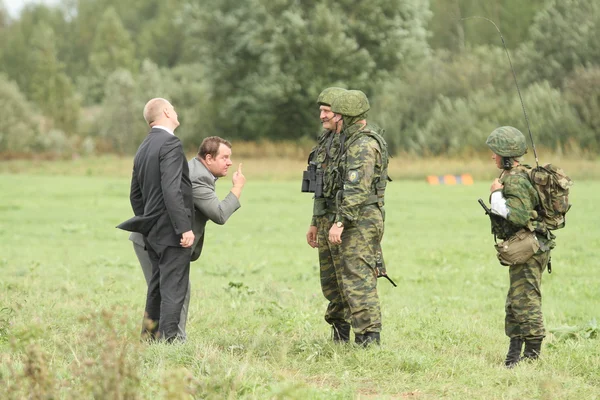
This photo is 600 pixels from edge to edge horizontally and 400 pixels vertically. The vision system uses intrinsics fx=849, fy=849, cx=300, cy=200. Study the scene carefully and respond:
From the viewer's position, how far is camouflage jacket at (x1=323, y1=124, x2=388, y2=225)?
7074 mm

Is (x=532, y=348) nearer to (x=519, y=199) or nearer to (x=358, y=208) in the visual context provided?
(x=519, y=199)

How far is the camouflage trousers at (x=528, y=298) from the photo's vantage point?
724cm

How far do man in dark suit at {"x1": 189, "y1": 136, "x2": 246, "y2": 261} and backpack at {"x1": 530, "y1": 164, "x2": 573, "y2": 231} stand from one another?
251 centimetres

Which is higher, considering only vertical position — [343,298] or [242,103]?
[242,103]

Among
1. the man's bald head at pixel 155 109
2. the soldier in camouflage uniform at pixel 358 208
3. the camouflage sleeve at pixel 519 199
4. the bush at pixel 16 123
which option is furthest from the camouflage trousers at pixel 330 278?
the bush at pixel 16 123

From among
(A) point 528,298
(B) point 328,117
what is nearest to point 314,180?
(B) point 328,117

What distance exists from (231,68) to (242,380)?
148 ft

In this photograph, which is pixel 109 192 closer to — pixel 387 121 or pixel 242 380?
pixel 387 121

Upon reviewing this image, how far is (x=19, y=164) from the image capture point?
46.5 meters

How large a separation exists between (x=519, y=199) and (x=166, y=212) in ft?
9.71

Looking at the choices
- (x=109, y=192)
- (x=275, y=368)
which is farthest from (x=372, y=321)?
(x=109, y=192)

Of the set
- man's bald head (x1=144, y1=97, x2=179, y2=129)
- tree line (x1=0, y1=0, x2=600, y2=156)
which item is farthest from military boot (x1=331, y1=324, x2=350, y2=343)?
tree line (x1=0, y1=0, x2=600, y2=156)

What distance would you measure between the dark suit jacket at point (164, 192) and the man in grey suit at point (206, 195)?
22cm

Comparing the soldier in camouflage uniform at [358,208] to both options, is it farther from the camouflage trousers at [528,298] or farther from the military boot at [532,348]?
the military boot at [532,348]
